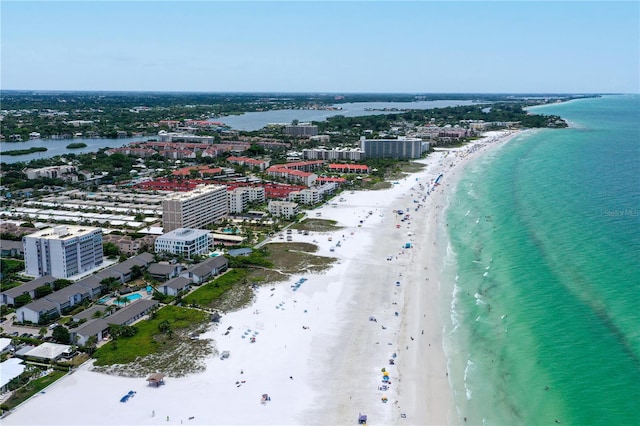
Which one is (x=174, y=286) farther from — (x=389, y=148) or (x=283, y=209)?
(x=389, y=148)

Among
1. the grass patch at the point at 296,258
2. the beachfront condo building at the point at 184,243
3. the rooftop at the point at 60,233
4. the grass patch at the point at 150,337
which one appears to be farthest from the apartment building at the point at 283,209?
the grass patch at the point at 150,337

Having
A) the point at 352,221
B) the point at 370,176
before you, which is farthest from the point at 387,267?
the point at 370,176

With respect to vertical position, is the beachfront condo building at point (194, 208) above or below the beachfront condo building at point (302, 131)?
below

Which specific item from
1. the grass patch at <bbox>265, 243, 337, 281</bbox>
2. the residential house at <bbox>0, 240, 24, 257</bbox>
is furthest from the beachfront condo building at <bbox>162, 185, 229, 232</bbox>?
the residential house at <bbox>0, 240, 24, 257</bbox>

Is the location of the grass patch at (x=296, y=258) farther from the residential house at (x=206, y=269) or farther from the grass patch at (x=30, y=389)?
the grass patch at (x=30, y=389)

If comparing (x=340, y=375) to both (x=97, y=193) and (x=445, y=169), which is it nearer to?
(x=97, y=193)

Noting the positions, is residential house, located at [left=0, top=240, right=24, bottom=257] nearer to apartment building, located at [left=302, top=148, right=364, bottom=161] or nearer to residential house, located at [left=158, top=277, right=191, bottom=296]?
residential house, located at [left=158, top=277, right=191, bottom=296]

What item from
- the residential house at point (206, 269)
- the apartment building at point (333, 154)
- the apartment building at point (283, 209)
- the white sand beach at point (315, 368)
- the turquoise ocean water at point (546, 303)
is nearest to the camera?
the white sand beach at point (315, 368)
